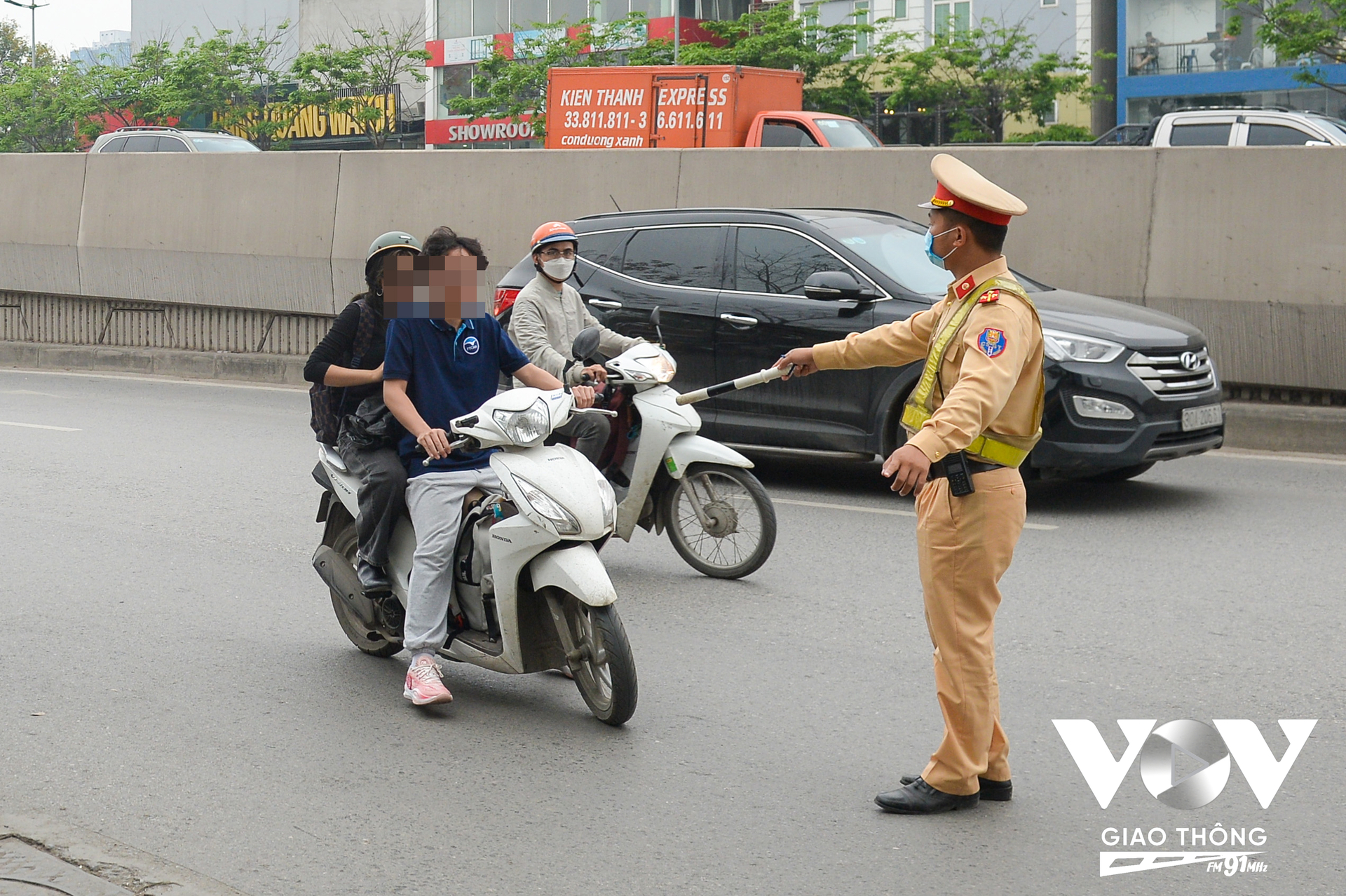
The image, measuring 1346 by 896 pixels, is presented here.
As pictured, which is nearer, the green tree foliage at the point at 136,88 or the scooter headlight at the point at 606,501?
the scooter headlight at the point at 606,501

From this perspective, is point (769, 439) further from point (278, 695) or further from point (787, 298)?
point (278, 695)

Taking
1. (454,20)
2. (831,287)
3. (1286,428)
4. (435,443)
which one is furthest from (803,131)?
(454,20)

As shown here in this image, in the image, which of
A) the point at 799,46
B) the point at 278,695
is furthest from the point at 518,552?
Answer: the point at 799,46

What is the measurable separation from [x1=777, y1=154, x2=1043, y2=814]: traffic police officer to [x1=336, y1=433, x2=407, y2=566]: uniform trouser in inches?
75.8

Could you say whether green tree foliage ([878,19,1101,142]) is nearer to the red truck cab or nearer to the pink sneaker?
the red truck cab

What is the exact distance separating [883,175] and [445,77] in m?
49.3

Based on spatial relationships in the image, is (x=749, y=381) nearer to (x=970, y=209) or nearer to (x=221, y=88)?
(x=970, y=209)

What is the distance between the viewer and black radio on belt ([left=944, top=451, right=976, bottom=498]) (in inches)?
161

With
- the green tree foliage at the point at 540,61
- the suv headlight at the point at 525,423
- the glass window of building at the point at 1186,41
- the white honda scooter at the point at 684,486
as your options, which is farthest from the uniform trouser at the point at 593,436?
the glass window of building at the point at 1186,41

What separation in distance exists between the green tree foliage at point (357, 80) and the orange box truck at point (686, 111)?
22903 mm

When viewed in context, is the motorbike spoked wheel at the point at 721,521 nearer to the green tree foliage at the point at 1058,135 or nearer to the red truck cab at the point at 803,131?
the red truck cab at the point at 803,131

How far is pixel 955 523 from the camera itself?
4152 millimetres

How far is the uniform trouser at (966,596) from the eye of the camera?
4.14 meters

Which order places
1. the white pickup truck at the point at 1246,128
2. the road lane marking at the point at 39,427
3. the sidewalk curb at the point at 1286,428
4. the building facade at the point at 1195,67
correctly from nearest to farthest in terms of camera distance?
the sidewalk curb at the point at 1286,428, the road lane marking at the point at 39,427, the white pickup truck at the point at 1246,128, the building facade at the point at 1195,67
